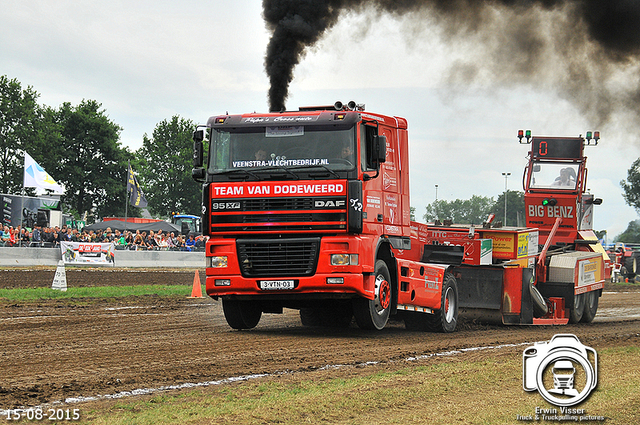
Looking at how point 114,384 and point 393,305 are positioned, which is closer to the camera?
point 114,384

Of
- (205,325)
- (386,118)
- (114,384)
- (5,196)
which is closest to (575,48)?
(386,118)

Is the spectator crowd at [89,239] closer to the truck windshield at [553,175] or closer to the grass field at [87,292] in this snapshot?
the grass field at [87,292]

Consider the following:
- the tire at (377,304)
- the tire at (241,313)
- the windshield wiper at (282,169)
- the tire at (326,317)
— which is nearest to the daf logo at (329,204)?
the windshield wiper at (282,169)

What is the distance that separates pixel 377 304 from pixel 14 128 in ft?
190

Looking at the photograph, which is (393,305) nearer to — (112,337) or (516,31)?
(112,337)

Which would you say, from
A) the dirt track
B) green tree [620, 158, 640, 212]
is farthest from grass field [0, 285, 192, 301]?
green tree [620, 158, 640, 212]

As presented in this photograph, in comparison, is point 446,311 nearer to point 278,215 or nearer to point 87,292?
point 278,215

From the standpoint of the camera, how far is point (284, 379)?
738 centimetres

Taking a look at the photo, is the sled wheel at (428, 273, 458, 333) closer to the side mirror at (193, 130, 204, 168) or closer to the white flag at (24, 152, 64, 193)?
the side mirror at (193, 130, 204, 168)

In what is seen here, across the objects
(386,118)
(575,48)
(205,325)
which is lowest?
(205,325)

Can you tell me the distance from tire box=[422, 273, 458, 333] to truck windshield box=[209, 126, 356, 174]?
3.54 m

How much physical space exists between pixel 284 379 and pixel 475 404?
2.00 metres

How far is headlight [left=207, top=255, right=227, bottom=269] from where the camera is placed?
10.9 m

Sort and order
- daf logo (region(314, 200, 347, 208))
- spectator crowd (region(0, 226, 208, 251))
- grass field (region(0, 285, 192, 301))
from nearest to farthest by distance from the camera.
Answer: daf logo (region(314, 200, 347, 208))
grass field (region(0, 285, 192, 301))
spectator crowd (region(0, 226, 208, 251))
